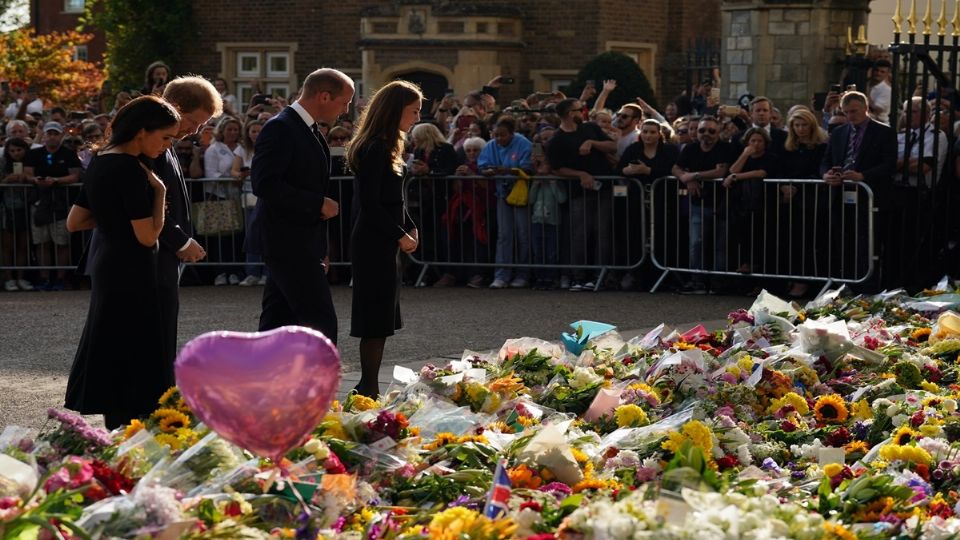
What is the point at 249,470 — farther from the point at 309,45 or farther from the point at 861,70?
the point at 309,45

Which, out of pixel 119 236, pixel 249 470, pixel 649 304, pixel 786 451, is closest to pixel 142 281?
pixel 119 236

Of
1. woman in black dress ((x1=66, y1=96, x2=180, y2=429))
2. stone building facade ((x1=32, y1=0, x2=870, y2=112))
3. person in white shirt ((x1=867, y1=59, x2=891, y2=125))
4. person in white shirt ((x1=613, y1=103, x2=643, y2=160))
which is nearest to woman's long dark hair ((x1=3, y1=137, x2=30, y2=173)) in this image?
person in white shirt ((x1=613, y1=103, x2=643, y2=160))

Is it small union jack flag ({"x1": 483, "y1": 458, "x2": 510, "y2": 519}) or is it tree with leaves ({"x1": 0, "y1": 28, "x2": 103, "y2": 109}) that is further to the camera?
tree with leaves ({"x1": 0, "y1": 28, "x2": 103, "y2": 109})

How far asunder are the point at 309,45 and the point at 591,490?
3154cm

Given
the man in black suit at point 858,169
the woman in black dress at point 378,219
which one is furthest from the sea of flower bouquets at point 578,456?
the man in black suit at point 858,169

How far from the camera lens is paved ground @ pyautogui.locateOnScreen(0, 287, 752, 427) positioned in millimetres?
9984

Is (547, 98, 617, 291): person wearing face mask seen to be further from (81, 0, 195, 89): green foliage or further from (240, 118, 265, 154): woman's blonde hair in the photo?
(81, 0, 195, 89): green foliage

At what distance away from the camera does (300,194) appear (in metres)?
8.05

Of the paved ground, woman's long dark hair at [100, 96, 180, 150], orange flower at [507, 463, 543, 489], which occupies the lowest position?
the paved ground

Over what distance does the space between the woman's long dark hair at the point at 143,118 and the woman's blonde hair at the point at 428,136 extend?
852cm

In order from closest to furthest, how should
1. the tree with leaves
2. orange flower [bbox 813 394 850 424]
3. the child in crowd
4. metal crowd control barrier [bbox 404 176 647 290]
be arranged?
orange flower [bbox 813 394 850 424] → metal crowd control barrier [bbox 404 176 647 290] → the child in crowd → the tree with leaves

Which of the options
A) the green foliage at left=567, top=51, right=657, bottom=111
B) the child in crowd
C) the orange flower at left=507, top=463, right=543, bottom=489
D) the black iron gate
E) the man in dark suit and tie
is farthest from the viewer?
the green foliage at left=567, top=51, right=657, bottom=111

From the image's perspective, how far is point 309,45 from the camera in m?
36.0

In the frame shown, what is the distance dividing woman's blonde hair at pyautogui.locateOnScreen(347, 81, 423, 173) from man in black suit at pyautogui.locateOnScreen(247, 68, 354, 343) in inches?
8.9
